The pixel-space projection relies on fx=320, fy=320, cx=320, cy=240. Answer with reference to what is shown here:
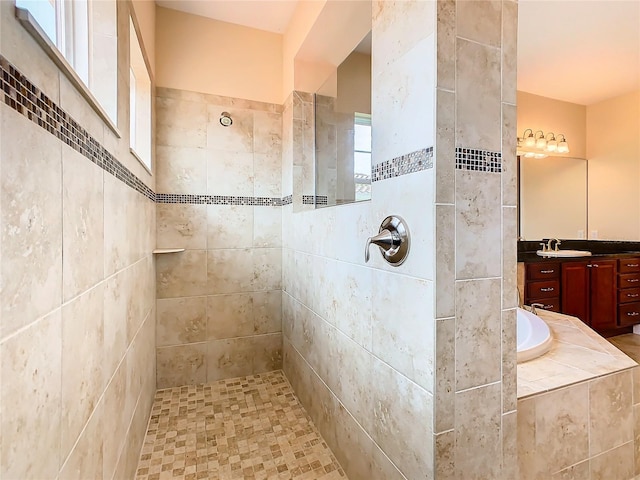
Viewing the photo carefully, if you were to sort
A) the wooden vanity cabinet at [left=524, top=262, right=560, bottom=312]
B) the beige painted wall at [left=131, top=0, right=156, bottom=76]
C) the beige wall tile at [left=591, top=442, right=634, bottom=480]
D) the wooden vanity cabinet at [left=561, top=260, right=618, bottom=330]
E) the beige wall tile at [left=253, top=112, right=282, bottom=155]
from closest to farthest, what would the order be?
1. the beige wall tile at [left=591, top=442, right=634, bottom=480]
2. the beige painted wall at [left=131, top=0, right=156, bottom=76]
3. the beige wall tile at [left=253, top=112, right=282, bottom=155]
4. the wooden vanity cabinet at [left=524, top=262, right=560, bottom=312]
5. the wooden vanity cabinet at [left=561, top=260, right=618, bottom=330]

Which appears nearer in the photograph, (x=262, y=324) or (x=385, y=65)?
(x=385, y=65)

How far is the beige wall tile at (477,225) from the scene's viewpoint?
1044mm

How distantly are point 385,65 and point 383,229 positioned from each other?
0.64 metres

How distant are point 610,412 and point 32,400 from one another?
200 cm

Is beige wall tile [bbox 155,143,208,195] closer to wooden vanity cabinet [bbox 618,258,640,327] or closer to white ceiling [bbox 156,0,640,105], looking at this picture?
white ceiling [bbox 156,0,640,105]

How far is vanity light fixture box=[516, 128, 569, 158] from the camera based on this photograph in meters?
3.63

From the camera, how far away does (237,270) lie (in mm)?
2613

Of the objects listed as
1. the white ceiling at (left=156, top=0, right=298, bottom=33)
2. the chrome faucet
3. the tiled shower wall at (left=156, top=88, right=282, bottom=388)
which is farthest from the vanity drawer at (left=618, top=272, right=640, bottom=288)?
the white ceiling at (left=156, top=0, right=298, bottom=33)

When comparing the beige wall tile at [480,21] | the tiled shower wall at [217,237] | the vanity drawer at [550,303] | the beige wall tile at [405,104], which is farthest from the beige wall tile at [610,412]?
the tiled shower wall at [217,237]

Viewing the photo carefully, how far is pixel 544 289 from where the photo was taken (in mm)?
3205

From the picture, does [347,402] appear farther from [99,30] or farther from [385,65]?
[99,30]

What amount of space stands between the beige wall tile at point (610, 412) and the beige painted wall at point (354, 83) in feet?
5.43

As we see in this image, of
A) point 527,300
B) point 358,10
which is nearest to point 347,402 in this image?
point 358,10

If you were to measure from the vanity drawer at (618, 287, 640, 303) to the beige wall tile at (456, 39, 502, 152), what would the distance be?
12.5ft
